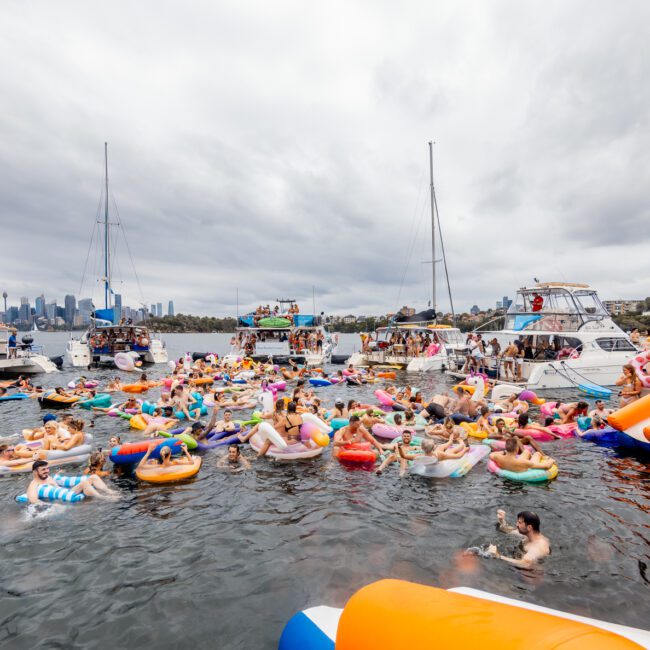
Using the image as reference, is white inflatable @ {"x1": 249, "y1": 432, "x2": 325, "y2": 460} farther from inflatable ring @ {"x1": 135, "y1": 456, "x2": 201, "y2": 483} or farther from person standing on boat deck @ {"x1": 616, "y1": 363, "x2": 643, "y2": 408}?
person standing on boat deck @ {"x1": 616, "y1": 363, "x2": 643, "y2": 408}

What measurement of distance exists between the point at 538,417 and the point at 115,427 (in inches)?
578

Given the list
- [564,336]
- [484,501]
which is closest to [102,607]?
[484,501]

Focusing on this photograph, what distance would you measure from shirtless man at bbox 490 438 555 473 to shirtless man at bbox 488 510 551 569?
2792 mm

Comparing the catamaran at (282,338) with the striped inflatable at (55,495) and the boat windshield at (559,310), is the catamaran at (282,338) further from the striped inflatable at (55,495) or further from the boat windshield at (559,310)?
the striped inflatable at (55,495)

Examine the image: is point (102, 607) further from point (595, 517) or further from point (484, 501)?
point (595, 517)

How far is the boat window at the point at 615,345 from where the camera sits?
72.8 ft

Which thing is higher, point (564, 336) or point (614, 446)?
point (564, 336)

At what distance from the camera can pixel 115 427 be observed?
14.6m

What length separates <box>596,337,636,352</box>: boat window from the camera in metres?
22.2

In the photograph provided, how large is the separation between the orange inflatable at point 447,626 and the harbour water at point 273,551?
8.20ft

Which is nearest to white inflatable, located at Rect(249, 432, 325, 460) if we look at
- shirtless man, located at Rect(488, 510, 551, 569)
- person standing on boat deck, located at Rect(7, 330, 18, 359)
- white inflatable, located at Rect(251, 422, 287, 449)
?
white inflatable, located at Rect(251, 422, 287, 449)

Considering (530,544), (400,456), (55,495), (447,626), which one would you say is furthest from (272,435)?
(447,626)

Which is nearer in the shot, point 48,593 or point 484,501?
point 48,593

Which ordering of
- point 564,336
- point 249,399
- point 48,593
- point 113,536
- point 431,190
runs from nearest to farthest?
point 48,593 → point 113,536 → point 249,399 → point 564,336 → point 431,190
